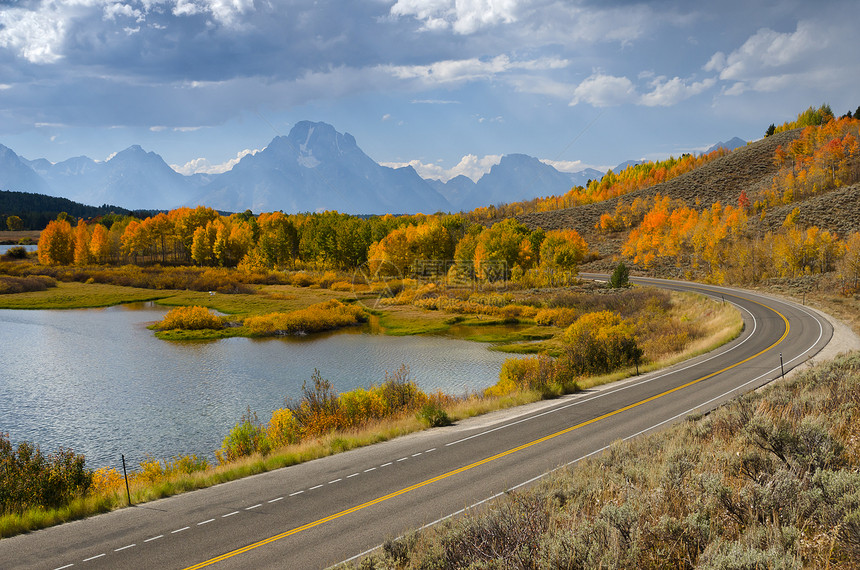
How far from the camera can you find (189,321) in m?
57.5

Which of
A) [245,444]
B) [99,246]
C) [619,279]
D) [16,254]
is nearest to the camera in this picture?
[245,444]

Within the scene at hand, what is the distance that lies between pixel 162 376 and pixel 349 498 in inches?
1213

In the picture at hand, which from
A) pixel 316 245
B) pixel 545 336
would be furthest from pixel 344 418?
pixel 316 245

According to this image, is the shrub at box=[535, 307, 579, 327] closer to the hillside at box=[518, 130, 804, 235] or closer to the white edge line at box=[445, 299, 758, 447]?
the white edge line at box=[445, 299, 758, 447]

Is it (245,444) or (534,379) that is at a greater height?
(245,444)

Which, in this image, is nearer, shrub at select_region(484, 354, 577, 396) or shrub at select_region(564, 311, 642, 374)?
shrub at select_region(484, 354, 577, 396)

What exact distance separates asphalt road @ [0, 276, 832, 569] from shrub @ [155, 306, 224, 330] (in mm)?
46405

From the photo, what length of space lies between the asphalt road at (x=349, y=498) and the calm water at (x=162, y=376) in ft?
38.0

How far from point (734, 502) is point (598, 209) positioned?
15193 centimetres

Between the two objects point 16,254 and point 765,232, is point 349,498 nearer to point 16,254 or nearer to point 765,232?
point 765,232

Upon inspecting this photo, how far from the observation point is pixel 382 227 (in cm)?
12175

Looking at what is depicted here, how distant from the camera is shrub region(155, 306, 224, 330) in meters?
57.4

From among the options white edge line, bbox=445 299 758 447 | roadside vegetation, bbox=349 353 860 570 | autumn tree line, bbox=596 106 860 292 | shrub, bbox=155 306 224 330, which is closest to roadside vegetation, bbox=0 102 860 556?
roadside vegetation, bbox=349 353 860 570

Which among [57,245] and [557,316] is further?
[57,245]
